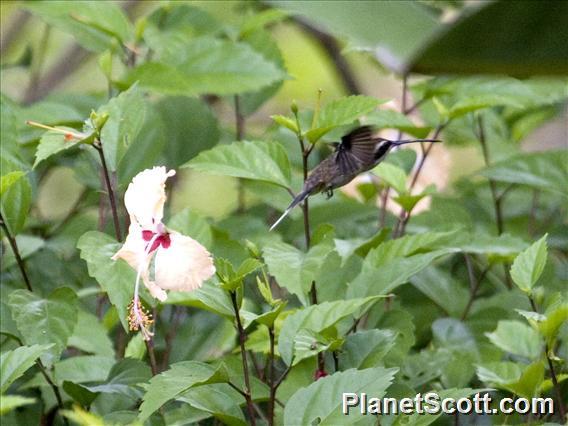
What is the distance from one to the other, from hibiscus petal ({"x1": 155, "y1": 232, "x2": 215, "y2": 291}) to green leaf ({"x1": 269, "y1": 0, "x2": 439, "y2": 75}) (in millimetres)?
267

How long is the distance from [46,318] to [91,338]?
5.1 inches

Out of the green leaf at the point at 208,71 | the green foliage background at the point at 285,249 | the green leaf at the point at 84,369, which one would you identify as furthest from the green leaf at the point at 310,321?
the green leaf at the point at 208,71

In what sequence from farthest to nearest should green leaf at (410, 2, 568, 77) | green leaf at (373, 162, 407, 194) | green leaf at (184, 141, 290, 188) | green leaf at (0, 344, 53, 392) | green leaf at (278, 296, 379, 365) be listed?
green leaf at (373, 162, 407, 194), green leaf at (184, 141, 290, 188), green leaf at (278, 296, 379, 365), green leaf at (0, 344, 53, 392), green leaf at (410, 2, 568, 77)

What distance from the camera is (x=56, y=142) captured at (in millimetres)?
1127

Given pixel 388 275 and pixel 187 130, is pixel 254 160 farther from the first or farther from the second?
pixel 187 130

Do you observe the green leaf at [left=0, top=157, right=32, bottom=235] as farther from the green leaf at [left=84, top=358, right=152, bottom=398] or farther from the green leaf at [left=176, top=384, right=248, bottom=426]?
the green leaf at [left=176, top=384, right=248, bottom=426]

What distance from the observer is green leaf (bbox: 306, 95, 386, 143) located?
3.84 feet

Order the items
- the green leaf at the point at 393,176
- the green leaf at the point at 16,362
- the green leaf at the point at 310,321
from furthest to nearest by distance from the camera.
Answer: the green leaf at the point at 393,176
the green leaf at the point at 310,321
the green leaf at the point at 16,362

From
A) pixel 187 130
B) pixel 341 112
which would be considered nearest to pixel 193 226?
pixel 341 112

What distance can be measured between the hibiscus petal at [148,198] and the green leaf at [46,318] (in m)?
0.15

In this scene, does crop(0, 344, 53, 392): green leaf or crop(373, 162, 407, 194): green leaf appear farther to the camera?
crop(373, 162, 407, 194): green leaf

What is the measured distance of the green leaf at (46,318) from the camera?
1.06 m

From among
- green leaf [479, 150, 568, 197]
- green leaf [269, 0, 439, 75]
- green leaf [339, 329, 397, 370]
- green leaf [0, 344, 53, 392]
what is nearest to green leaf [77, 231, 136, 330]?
green leaf [0, 344, 53, 392]

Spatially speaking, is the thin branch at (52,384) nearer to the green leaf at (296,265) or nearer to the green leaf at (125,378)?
the green leaf at (125,378)
